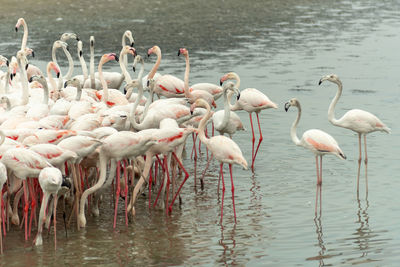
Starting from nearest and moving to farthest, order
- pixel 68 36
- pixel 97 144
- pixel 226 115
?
pixel 97 144, pixel 226 115, pixel 68 36

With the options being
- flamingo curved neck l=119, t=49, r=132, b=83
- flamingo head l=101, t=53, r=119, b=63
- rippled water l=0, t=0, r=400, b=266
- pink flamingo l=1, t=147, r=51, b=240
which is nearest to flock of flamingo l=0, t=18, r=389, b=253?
pink flamingo l=1, t=147, r=51, b=240

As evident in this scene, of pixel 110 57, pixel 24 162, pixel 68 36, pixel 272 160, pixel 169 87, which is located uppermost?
pixel 68 36

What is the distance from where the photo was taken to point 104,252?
8.44 m

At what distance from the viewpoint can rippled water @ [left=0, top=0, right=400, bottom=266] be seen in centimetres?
838

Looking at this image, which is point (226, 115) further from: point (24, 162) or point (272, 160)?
point (24, 162)

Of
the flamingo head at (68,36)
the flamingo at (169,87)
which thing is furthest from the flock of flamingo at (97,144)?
the flamingo head at (68,36)

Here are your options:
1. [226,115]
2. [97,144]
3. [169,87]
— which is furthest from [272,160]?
[97,144]

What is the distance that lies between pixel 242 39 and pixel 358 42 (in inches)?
122

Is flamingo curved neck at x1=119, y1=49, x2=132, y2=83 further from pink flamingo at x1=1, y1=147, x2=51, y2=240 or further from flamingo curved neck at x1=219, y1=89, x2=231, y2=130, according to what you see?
pink flamingo at x1=1, y1=147, x2=51, y2=240

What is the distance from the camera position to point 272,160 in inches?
462

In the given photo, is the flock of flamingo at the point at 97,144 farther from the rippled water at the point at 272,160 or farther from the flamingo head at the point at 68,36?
the flamingo head at the point at 68,36

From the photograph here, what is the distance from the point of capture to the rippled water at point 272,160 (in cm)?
838

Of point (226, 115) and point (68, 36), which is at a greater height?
point (68, 36)

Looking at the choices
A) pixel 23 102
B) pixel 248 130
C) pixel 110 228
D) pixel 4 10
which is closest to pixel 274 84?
pixel 248 130
